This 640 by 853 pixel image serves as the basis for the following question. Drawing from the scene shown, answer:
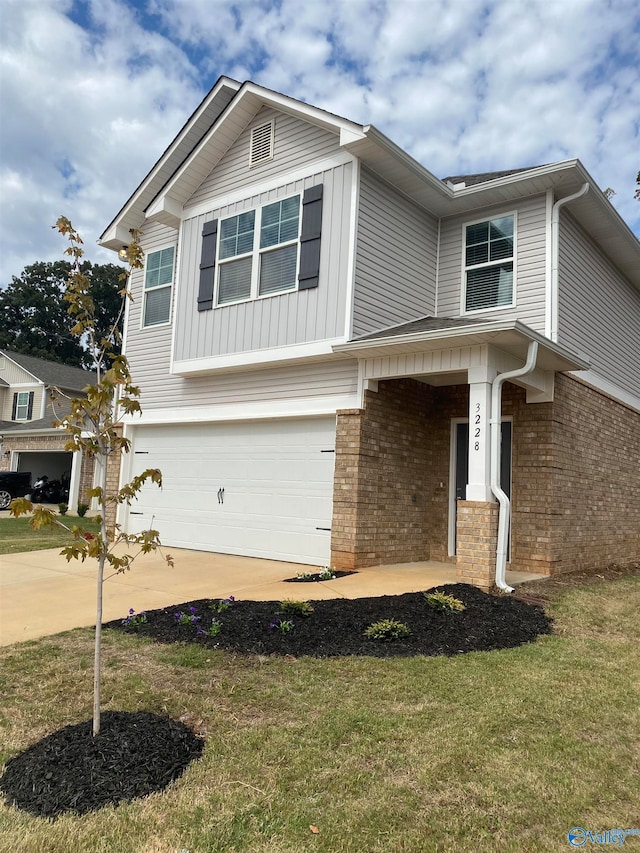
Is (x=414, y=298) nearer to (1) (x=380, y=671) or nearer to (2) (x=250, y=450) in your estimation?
(2) (x=250, y=450)

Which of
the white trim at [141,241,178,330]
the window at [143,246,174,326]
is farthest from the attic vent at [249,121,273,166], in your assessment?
the window at [143,246,174,326]

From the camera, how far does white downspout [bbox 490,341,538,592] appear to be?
23.0 feet

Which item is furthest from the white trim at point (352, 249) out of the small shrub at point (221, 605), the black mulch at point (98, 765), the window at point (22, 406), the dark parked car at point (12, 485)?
the window at point (22, 406)

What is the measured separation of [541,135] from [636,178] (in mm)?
4582

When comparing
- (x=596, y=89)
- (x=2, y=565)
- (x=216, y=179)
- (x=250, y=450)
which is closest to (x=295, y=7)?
(x=216, y=179)

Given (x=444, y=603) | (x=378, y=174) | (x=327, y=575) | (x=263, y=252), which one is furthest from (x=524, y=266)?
(x=444, y=603)

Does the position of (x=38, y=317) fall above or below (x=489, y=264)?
above

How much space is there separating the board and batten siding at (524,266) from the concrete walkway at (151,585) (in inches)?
154

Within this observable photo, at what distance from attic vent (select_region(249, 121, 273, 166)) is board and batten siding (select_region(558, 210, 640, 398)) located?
481cm

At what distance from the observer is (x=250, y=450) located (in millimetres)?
10102

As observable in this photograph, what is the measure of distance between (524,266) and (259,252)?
13.6 ft

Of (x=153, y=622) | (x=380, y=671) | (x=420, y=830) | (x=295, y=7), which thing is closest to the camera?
(x=420, y=830)

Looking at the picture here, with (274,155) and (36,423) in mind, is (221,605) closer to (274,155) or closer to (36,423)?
(274,155)

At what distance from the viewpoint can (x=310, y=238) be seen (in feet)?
30.1
